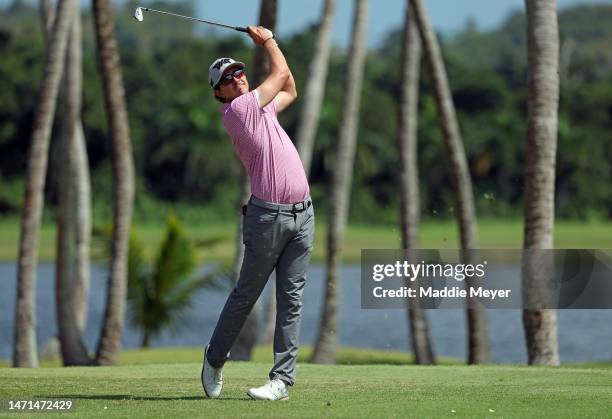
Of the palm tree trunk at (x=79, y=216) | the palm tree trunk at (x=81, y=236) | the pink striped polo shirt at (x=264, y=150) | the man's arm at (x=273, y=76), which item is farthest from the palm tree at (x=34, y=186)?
the pink striped polo shirt at (x=264, y=150)

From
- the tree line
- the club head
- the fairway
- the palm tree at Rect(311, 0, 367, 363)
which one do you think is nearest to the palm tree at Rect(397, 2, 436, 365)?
the tree line

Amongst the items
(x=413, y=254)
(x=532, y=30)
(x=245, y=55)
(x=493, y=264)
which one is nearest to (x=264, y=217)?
(x=493, y=264)

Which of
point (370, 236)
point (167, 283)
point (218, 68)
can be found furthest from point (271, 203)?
point (370, 236)

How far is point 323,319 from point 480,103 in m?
69.1

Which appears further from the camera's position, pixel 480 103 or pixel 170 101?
pixel 480 103

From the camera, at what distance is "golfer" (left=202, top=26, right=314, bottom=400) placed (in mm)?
8453

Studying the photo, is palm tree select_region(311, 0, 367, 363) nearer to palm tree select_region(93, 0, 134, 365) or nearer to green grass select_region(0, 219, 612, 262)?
palm tree select_region(93, 0, 134, 365)

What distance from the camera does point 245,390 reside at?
941 centimetres

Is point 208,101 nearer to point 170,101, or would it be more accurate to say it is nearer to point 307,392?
point 170,101

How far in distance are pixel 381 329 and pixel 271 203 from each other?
105ft

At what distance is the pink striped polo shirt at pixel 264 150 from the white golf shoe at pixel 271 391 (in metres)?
1.06

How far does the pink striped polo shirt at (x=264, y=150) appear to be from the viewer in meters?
8.45

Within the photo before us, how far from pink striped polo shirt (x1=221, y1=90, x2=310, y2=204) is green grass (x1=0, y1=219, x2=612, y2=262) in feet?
188

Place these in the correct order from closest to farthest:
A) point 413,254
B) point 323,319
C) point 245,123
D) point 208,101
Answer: point 245,123 < point 413,254 < point 323,319 < point 208,101
